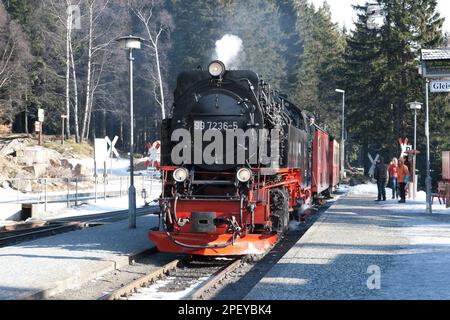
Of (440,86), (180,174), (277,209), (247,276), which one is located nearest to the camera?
(247,276)

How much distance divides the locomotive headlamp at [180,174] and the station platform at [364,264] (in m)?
2.20

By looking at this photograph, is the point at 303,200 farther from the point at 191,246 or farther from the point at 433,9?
the point at 433,9

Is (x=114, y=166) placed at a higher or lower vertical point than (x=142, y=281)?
higher

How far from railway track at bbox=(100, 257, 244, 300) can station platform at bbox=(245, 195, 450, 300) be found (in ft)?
3.08

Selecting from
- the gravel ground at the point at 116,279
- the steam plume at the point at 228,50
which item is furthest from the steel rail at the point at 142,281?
the steam plume at the point at 228,50

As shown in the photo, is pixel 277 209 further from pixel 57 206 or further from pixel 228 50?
pixel 57 206

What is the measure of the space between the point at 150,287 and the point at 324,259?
9.04ft

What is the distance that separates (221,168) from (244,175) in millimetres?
606

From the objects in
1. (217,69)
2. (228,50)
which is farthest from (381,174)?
(217,69)

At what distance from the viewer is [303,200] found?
51.4 feet

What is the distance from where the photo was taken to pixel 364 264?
9.03 meters

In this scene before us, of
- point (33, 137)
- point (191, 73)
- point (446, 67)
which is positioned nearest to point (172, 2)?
point (33, 137)

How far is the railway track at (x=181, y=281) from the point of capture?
7.89m
